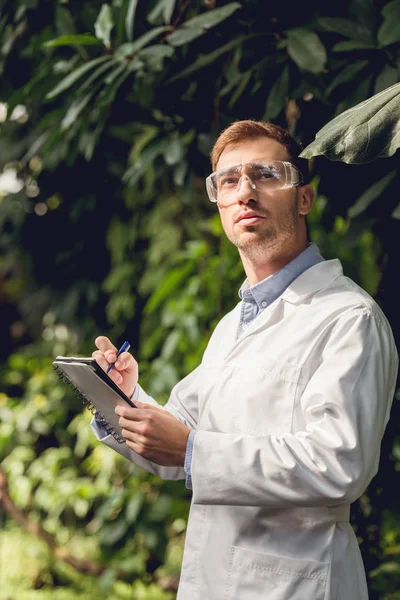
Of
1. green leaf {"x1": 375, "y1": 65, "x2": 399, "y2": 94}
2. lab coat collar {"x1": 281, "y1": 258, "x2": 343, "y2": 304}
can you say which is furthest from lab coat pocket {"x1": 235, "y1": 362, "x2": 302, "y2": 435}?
green leaf {"x1": 375, "y1": 65, "x2": 399, "y2": 94}

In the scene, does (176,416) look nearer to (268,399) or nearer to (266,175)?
(268,399)

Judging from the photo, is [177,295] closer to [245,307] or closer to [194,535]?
[245,307]

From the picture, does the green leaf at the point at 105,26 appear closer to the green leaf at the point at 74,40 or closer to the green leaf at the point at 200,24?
the green leaf at the point at 74,40

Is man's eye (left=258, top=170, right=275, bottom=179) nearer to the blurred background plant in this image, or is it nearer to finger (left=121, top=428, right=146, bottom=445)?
the blurred background plant

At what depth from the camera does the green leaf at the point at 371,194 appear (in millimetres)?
1955

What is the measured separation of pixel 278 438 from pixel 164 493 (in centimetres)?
198

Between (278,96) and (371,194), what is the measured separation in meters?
0.37

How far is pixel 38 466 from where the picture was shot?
4.18 m

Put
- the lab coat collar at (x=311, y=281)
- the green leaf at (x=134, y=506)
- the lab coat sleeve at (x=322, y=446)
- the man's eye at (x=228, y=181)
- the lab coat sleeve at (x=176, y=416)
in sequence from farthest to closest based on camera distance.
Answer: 1. the green leaf at (x=134, y=506)
2. the lab coat sleeve at (x=176, y=416)
3. the man's eye at (x=228, y=181)
4. the lab coat collar at (x=311, y=281)
5. the lab coat sleeve at (x=322, y=446)

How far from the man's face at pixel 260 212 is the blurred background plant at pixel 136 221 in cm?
34

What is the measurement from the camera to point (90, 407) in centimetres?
165

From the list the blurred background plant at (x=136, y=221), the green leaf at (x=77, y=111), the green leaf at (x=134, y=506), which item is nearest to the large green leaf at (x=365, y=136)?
the blurred background plant at (x=136, y=221)

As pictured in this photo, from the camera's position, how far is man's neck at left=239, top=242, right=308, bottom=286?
5.29ft

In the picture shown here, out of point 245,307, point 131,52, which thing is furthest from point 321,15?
point 245,307
